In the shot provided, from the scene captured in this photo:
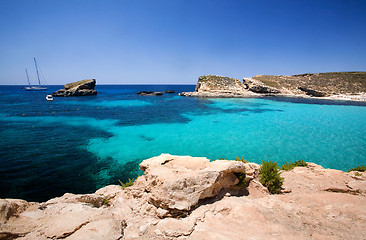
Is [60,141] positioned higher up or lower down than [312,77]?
lower down

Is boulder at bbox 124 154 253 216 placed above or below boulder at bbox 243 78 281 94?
below

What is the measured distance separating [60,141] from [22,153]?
9.57ft

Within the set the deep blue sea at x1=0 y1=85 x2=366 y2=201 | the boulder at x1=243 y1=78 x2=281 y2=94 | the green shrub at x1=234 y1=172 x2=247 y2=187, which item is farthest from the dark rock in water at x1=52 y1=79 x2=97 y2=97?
the green shrub at x1=234 y1=172 x2=247 y2=187

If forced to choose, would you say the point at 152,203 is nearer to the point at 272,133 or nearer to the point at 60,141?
the point at 60,141

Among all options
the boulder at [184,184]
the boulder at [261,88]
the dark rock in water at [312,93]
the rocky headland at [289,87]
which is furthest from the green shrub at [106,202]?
the dark rock in water at [312,93]

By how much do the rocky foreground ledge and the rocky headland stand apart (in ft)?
177

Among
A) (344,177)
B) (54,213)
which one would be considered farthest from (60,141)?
(344,177)

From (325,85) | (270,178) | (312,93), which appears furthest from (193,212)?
(325,85)

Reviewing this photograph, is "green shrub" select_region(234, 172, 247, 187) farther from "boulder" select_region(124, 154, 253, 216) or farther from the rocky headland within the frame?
the rocky headland

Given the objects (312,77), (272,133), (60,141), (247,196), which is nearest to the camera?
(247,196)

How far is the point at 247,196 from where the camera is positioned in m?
5.68

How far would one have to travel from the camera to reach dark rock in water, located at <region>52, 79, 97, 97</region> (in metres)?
57.7

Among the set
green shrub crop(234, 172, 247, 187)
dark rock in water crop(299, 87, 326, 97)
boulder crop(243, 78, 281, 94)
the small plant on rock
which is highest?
boulder crop(243, 78, 281, 94)

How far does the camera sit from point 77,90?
59.9 meters
